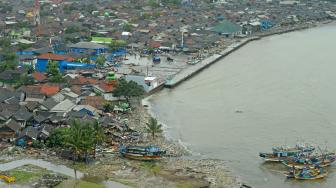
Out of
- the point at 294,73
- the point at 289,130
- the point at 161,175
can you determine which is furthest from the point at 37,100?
the point at 294,73

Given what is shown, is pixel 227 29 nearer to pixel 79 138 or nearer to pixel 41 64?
pixel 41 64

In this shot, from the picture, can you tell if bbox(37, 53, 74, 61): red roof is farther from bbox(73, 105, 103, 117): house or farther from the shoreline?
bbox(73, 105, 103, 117): house

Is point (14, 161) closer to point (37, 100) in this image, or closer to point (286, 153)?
point (37, 100)

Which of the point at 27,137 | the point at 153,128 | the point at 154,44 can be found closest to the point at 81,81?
the point at 153,128

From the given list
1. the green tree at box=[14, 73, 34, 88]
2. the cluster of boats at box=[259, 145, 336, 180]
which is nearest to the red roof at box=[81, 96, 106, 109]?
the green tree at box=[14, 73, 34, 88]

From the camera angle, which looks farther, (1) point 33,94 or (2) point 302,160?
(1) point 33,94
